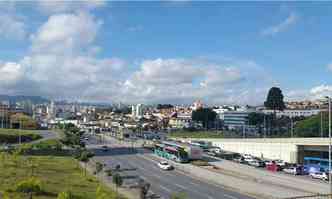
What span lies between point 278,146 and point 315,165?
44.4 feet

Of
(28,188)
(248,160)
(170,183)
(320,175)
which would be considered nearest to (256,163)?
(248,160)

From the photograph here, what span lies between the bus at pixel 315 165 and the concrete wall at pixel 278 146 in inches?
82.3

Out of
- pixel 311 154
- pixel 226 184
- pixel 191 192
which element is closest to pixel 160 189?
pixel 191 192

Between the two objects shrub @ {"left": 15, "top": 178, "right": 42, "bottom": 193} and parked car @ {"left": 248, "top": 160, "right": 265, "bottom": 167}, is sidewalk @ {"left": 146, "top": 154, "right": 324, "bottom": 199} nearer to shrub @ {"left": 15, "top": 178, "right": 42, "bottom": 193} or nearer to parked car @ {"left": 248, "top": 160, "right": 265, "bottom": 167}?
parked car @ {"left": 248, "top": 160, "right": 265, "bottom": 167}

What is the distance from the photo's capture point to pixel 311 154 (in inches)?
3017

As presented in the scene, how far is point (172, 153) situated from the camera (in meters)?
80.6

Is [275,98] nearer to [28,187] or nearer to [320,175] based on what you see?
[320,175]

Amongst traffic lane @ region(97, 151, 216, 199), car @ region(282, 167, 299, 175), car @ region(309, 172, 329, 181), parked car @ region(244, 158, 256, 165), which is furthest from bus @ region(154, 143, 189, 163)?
car @ region(309, 172, 329, 181)

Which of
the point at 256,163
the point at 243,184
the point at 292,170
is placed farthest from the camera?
the point at 256,163

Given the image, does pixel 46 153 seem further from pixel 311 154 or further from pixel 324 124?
pixel 324 124

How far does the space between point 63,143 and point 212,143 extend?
1448 inches

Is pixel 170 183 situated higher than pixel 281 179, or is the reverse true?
pixel 281 179

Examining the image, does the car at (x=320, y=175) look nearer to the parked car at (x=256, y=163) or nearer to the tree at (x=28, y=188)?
the parked car at (x=256, y=163)

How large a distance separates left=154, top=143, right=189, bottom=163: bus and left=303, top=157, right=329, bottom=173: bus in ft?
62.3
